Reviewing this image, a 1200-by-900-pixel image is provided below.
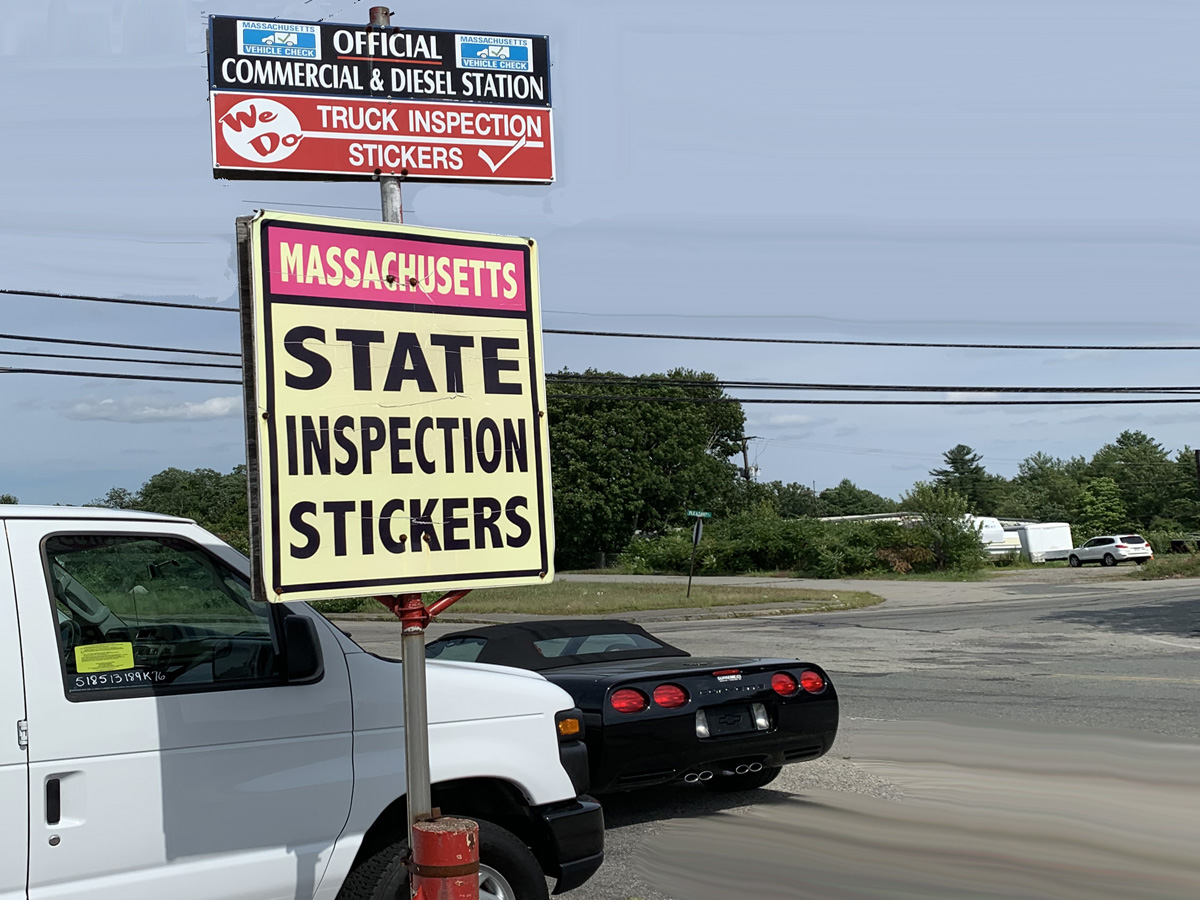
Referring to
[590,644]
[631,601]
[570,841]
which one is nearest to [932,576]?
[631,601]

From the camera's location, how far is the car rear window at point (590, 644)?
25.9ft

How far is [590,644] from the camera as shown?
808cm

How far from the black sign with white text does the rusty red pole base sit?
105 inches

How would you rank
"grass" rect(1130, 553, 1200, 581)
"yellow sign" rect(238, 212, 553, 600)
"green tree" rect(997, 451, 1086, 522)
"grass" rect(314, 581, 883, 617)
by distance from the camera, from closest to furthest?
"yellow sign" rect(238, 212, 553, 600) < "grass" rect(314, 581, 883, 617) < "grass" rect(1130, 553, 1200, 581) < "green tree" rect(997, 451, 1086, 522)

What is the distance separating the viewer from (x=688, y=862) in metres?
6.20

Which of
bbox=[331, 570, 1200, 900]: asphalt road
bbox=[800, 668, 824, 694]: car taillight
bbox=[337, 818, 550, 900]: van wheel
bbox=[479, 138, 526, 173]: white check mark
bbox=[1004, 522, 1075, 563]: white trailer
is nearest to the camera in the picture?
bbox=[337, 818, 550, 900]: van wheel

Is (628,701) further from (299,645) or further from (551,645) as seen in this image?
(299,645)

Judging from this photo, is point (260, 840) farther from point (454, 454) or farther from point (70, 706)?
point (454, 454)

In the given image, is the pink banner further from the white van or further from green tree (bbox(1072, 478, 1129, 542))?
green tree (bbox(1072, 478, 1129, 542))

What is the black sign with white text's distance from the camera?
14.1ft

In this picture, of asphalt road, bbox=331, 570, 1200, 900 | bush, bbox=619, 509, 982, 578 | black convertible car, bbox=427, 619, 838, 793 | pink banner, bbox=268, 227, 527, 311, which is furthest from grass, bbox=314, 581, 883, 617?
pink banner, bbox=268, 227, 527, 311

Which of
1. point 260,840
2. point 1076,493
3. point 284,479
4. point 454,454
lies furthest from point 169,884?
point 1076,493

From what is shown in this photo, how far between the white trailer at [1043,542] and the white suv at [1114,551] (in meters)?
9.13

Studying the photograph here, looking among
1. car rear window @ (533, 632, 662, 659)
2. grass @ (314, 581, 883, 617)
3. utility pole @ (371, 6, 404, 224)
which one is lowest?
grass @ (314, 581, 883, 617)
